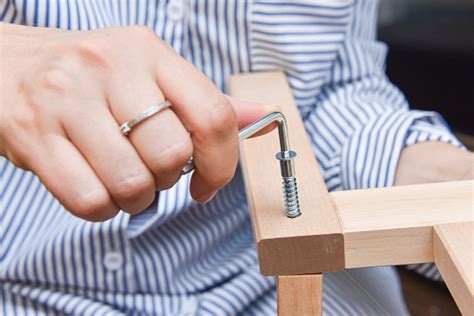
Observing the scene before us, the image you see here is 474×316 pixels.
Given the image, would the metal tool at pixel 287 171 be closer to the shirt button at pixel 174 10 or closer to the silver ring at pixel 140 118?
the silver ring at pixel 140 118

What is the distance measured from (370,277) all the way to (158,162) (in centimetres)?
23

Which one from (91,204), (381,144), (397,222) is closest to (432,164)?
(381,144)

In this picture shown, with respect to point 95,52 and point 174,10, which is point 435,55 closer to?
point 174,10

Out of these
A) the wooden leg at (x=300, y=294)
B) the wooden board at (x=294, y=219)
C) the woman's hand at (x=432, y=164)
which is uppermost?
the wooden board at (x=294, y=219)

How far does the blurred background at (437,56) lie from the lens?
2.60ft

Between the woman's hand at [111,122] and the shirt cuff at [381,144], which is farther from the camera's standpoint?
the shirt cuff at [381,144]

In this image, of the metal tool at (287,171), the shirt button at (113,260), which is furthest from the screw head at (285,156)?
the shirt button at (113,260)

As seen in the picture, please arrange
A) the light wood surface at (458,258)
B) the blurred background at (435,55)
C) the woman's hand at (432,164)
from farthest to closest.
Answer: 1. the blurred background at (435,55)
2. the woman's hand at (432,164)
3. the light wood surface at (458,258)

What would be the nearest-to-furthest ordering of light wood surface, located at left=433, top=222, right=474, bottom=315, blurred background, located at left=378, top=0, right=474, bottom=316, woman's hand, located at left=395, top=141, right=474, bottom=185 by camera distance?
light wood surface, located at left=433, top=222, right=474, bottom=315 → woman's hand, located at left=395, top=141, right=474, bottom=185 → blurred background, located at left=378, top=0, right=474, bottom=316

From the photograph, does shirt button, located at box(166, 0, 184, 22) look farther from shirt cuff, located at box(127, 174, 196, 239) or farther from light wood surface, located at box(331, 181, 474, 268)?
light wood surface, located at box(331, 181, 474, 268)

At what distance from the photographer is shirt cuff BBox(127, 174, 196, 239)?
495mm

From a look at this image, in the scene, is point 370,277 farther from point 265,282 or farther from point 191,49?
point 191,49

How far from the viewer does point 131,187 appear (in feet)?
0.98

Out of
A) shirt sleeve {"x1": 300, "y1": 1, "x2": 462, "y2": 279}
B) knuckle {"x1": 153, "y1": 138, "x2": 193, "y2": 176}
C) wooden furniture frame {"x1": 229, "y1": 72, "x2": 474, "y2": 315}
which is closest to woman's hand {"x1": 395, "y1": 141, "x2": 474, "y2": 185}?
shirt sleeve {"x1": 300, "y1": 1, "x2": 462, "y2": 279}
